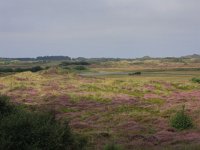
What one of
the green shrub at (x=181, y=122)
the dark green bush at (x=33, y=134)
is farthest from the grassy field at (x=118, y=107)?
the dark green bush at (x=33, y=134)

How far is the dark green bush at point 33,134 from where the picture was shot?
64.4ft

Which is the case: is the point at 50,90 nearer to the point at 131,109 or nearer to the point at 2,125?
the point at 131,109

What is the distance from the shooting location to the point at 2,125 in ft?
66.3

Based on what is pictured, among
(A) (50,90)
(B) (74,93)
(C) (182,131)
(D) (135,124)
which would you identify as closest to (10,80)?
(A) (50,90)

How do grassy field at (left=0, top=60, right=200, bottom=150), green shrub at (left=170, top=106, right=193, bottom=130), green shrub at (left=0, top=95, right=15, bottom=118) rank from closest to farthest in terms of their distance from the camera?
green shrub at (left=0, top=95, right=15, bottom=118)
grassy field at (left=0, top=60, right=200, bottom=150)
green shrub at (left=170, top=106, right=193, bottom=130)

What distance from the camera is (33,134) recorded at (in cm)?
2031

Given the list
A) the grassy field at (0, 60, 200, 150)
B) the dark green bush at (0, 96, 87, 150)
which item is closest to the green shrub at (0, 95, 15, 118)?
the dark green bush at (0, 96, 87, 150)

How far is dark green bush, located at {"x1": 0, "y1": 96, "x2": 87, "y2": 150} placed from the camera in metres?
19.6

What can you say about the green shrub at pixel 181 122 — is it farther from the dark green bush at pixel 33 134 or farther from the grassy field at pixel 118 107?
the dark green bush at pixel 33 134

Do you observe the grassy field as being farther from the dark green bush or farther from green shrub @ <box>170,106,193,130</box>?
the dark green bush

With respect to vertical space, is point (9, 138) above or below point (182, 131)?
above

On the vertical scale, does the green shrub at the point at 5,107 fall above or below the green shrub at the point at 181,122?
above

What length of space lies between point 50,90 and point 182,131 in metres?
35.5

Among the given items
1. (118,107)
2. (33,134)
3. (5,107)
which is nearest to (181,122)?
(118,107)
